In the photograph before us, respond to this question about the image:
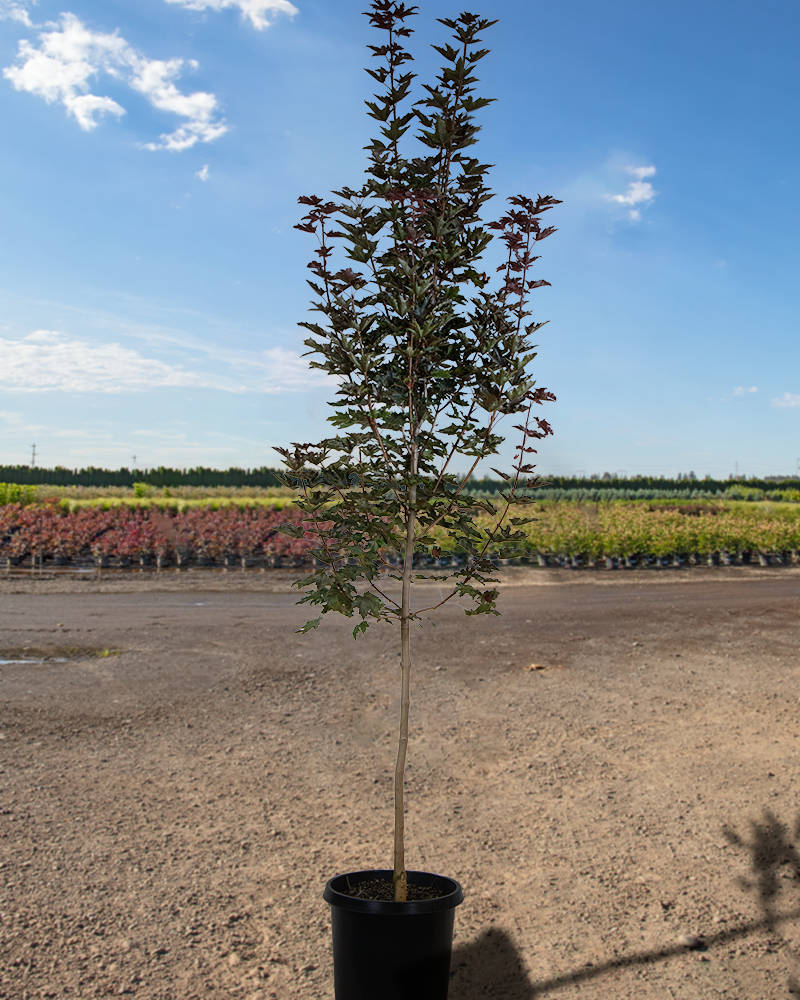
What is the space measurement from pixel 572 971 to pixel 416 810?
155cm

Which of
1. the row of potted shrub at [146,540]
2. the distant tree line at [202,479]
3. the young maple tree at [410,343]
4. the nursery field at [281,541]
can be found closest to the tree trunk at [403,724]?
the young maple tree at [410,343]

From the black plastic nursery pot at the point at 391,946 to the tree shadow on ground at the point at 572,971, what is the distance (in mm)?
432

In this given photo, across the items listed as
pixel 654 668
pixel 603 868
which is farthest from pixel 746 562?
pixel 603 868

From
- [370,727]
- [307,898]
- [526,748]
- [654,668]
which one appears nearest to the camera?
[307,898]

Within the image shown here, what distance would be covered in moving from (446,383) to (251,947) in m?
2.76

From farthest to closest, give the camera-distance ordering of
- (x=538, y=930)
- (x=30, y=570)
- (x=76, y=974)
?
(x=30, y=570), (x=538, y=930), (x=76, y=974)

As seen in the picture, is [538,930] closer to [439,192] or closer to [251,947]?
[251,947]

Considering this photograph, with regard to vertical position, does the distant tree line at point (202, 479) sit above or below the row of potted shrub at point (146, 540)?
above

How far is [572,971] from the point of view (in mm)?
3215

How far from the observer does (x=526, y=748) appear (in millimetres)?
5547

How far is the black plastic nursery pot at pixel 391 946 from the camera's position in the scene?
2.73 m

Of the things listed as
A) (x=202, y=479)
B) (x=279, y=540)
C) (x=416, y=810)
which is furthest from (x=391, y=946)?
(x=202, y=479)

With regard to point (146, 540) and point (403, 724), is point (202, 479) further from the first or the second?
point (403, 724)

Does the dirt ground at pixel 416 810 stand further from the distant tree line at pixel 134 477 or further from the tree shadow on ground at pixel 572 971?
the distant tree line at pixel 134 477
